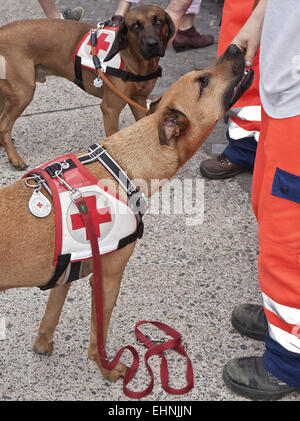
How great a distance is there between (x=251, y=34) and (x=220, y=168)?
1746 mm

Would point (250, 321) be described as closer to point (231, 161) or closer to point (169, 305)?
point (169, 305)

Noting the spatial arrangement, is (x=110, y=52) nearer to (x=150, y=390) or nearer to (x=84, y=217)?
(x=84, y=217)

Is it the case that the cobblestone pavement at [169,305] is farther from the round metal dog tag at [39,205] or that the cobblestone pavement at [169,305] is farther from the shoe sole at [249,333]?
the round metal dog tag at [39,205]

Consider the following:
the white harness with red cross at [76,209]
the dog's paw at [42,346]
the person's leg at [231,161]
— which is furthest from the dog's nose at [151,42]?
the dog's paw at [42,346]

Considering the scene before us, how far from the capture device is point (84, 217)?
2121 millimetres

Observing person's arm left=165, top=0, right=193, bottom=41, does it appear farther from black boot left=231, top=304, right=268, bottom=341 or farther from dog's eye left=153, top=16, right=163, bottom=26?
black boot left=231, top=304, right=268, bottom=341

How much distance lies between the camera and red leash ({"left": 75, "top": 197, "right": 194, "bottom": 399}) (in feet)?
7.00

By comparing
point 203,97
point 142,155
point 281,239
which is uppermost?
point 203,97

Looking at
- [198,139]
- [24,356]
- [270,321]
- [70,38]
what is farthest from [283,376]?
[70,38]

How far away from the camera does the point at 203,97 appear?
2377mm

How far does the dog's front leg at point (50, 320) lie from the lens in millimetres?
2613

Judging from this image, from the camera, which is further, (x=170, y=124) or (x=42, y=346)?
(x=42, y=346)

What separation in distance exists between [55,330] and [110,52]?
218 cm

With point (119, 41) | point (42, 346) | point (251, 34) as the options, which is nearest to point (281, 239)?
point (251, 34)
